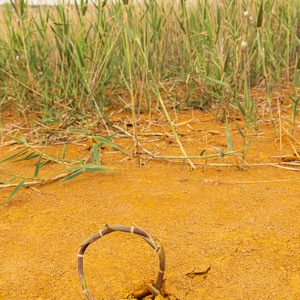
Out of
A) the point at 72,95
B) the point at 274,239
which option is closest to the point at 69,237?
the point at 274,239

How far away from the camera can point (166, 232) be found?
41.5 inches

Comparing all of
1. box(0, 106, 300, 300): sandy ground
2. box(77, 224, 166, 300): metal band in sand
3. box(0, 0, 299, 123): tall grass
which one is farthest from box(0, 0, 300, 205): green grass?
box(77, 224, 166, 300): metal band in sand

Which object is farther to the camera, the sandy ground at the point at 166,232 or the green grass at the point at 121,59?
the green grass at the point at 121,59

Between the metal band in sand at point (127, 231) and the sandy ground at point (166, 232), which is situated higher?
the metal band in sand at point (127, 231)

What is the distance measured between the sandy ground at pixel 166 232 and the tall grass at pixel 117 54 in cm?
45

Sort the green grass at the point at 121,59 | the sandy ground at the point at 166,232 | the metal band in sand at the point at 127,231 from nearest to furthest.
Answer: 1. the metal band in sand at the point at 127,231
2. the sandy ground at the point at 166,232
3. the green grass at the point at 121,59

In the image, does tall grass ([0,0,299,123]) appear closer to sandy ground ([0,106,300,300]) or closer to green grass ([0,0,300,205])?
green grass ([0,0,300,205])

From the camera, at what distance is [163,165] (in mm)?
1527

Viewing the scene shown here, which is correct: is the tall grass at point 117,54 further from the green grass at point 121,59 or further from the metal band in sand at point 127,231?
the metal band in sand at point 127,231

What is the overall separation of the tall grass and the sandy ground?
0.45 metres

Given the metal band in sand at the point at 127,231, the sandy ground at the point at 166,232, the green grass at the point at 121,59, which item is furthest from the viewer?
the green grass at the point at 121,59

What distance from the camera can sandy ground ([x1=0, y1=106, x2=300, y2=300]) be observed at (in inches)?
34.9

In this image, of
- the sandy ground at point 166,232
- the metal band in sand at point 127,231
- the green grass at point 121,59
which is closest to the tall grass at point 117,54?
the green grass at point 121,59

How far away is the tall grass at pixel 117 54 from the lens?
1.87 m
